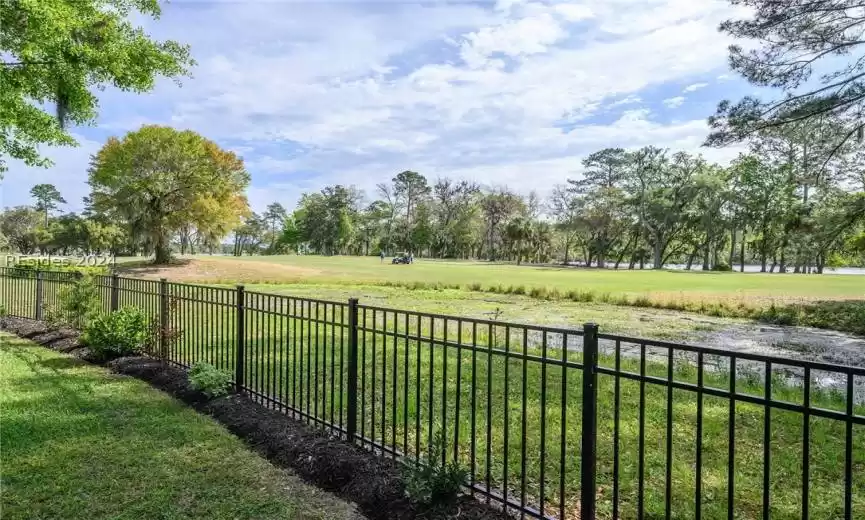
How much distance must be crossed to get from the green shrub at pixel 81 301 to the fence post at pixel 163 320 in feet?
6.18

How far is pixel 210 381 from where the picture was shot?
4953 mm

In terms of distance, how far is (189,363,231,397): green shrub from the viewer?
495cm

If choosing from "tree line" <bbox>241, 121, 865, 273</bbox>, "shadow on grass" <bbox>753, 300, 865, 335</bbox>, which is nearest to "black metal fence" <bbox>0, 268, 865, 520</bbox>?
"shadow on grass" <bbox>753, 300, 865, 335</bbox>

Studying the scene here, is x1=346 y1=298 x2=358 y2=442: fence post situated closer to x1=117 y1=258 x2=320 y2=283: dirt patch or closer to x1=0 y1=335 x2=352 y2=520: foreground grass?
x1=0 y1=335 x2=352 y2=520: foreground grass

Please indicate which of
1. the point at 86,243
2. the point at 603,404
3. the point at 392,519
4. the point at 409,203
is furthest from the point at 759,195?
the point at 86,243

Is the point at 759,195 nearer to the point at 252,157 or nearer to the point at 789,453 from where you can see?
the point at 252,157

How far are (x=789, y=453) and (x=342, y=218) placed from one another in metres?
69.5

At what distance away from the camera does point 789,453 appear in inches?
155

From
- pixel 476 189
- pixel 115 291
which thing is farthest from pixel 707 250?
pixel 115 291

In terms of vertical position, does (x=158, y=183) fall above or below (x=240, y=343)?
above

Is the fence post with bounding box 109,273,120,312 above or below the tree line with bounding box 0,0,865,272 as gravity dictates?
below

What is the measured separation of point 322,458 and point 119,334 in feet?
14.8

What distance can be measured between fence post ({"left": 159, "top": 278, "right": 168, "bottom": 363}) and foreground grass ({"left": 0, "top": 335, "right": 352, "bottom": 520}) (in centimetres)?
106

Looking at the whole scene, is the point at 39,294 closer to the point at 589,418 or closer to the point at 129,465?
the point at 129,465
